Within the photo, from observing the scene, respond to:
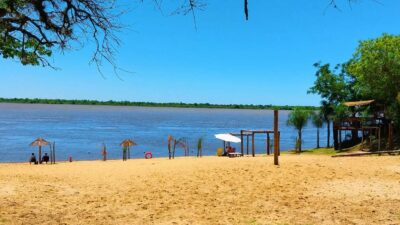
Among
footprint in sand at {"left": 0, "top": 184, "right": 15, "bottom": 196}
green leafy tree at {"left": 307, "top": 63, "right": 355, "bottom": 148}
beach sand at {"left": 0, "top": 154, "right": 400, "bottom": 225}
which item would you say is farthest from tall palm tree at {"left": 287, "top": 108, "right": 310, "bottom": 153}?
footprint in sand at {"left": 0, "top": 184, "right": 15, "bottom": 196}

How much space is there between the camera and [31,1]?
6.98 metres

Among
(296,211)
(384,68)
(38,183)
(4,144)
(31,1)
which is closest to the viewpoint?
(31,1)

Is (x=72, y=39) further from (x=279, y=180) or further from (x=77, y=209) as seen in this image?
(x=279, y=180)

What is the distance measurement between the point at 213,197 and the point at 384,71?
25.5 metres

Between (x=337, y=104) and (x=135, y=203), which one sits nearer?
(x=135, y=203)

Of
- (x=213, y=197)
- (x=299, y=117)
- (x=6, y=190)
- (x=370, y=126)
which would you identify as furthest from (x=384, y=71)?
(x=6, y=190)

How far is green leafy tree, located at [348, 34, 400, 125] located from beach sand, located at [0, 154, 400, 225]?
1729 cm

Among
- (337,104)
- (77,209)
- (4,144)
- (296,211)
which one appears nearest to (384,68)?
(337,104)

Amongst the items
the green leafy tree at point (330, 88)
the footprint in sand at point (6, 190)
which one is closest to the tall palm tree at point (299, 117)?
the green leafy tree at point (330, 88)

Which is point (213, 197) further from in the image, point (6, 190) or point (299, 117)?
point (299, 117)

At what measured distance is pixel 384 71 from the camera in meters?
33.9

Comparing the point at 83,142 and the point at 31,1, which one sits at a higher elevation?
the point at 31,1

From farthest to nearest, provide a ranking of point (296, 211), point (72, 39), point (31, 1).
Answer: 1. point (296, 211)
2. point (72, 39)
3. point (31, 1)

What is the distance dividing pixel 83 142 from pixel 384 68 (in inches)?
1584
